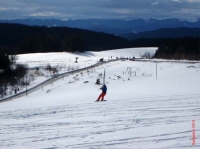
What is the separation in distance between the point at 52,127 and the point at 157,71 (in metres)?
22.0

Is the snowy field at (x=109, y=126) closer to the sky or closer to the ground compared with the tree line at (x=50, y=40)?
closer to the ground

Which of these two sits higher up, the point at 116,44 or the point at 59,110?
the point at 116,44

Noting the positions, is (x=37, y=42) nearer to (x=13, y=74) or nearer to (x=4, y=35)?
(x=4, y=35)

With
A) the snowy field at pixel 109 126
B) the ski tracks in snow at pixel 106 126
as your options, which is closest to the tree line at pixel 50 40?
the snowy field at pixel 109 126

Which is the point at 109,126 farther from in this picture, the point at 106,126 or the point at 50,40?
the point at 50,40

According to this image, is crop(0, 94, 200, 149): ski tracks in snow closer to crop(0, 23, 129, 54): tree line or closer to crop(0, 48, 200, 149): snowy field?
crop(0, 48, 200, 149): snowy field

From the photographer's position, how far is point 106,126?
38.2 feet

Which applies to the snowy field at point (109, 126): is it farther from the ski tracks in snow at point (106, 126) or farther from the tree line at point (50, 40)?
the tree line at point (50, 40)

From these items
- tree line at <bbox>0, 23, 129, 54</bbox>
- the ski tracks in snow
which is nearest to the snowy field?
the ski tracks in snow

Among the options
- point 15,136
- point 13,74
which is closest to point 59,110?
point 15,136

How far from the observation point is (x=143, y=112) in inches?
550

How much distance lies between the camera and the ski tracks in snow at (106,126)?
9535 mm

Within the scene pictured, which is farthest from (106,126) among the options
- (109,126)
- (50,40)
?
(50,40)

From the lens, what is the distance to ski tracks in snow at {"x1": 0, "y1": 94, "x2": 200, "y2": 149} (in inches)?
375
